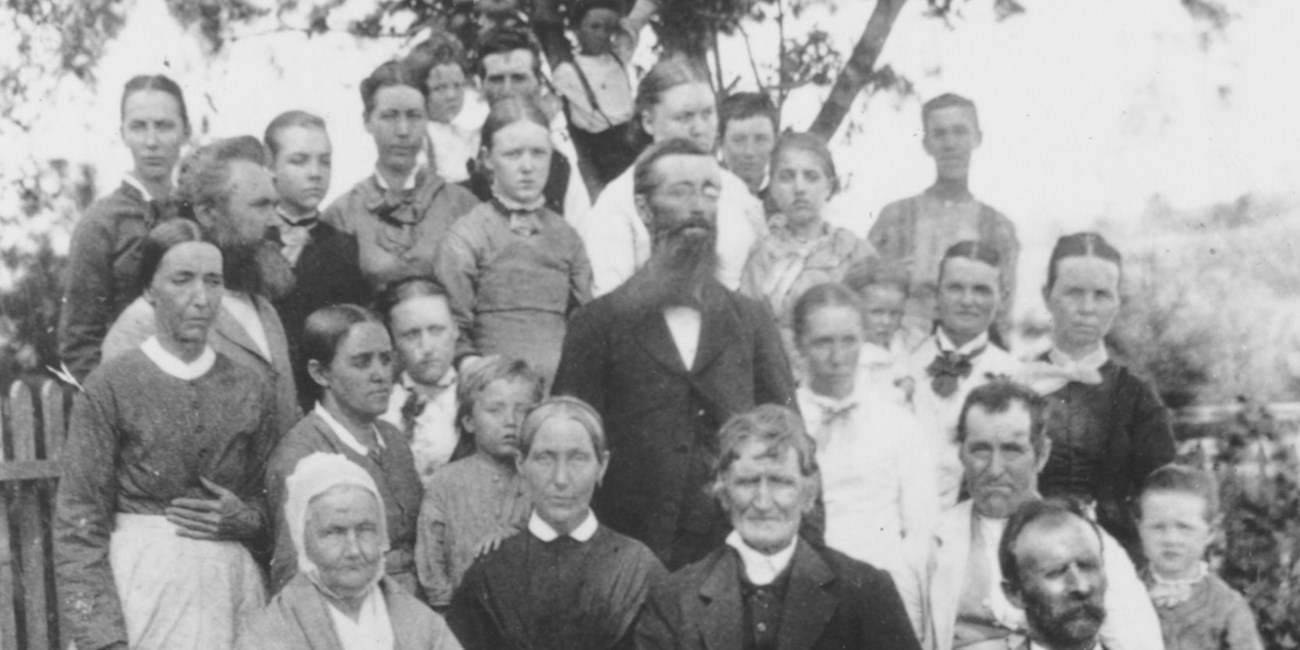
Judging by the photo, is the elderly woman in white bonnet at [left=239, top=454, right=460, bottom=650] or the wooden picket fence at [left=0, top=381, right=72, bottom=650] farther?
the wooden picket fence at [left=0, top=381, right=72, bottom=650]

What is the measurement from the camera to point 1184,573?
4836 millimetres

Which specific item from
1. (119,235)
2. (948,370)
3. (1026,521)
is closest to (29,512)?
(119,235)

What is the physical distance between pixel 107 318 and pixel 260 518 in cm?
91

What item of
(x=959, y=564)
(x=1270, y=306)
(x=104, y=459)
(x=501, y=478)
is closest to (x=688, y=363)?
(x=501, y=478)

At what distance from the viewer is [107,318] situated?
4.91 meters

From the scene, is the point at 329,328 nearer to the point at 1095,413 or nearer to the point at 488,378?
→ the point at 488,378

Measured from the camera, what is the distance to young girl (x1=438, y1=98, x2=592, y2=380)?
205 inches

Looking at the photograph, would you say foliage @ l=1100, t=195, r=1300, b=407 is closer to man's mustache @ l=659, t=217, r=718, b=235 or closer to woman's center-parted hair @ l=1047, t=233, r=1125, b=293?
woman's center-parted hair @ l=1047, t=233, r=1125, b=293

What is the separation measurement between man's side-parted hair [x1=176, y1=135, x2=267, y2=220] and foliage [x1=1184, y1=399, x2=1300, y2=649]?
138 inches

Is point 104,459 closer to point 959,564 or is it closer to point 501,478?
point 501,478

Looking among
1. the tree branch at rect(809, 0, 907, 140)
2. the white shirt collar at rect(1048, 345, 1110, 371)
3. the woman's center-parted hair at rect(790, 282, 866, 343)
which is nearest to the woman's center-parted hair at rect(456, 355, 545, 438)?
the woman's center-parted hair at rect(790, 282, 866, 343)

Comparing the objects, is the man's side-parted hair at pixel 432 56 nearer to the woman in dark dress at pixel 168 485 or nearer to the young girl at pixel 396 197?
the young girl at pixel 396 197

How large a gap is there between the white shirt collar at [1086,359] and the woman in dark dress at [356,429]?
79.9 inches

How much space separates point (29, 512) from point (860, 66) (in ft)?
12.4
